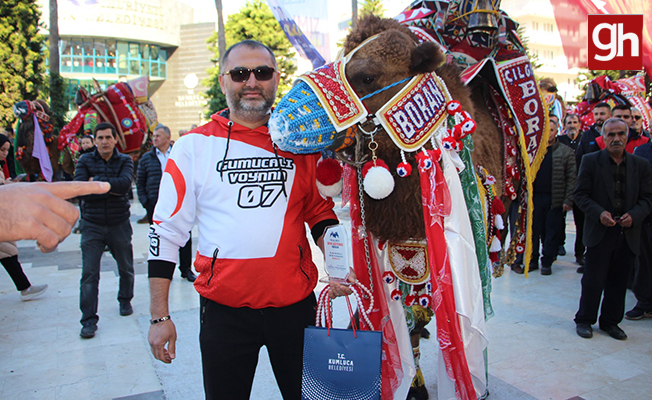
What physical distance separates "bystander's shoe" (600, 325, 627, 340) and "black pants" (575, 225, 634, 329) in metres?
0.02

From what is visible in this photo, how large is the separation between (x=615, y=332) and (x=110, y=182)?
16.2 feet

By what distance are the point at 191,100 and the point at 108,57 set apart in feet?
20.7

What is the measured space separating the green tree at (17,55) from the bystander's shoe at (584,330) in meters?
17.5

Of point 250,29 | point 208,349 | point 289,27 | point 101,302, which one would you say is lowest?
point 101,302

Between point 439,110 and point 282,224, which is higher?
point 439,110

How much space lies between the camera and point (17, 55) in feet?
51.1

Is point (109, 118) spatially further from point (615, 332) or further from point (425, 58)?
point (615, 332)

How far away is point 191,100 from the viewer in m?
34.7

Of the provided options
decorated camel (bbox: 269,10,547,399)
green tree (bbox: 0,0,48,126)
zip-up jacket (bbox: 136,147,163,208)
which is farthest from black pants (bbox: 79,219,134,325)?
green tree (bbox: 0,0,48,126)

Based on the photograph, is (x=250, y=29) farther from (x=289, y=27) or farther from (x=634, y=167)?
(x=634, y=167)

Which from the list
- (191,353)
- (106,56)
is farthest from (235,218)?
(106,56)

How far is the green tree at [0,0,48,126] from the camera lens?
50.4 feet

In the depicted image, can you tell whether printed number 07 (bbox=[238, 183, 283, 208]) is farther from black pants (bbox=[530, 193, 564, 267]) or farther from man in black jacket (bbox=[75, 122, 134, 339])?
black pants (bbox=[530, 193, 564, 267])

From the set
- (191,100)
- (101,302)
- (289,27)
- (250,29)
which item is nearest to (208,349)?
(101,302)
